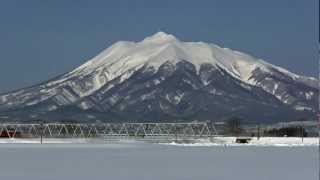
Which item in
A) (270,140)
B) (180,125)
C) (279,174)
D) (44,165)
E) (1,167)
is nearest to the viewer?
(279,174)

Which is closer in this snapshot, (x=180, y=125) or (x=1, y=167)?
(x=1, y=167)

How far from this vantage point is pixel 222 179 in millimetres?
33156

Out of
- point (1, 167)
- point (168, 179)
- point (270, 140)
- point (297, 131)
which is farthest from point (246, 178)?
point (297, 131)

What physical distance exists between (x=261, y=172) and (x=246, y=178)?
4110mm

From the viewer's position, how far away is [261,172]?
123ft

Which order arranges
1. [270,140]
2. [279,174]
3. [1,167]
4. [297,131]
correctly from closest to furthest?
[279,174] < [1,167] < [270,140] < [297,131]

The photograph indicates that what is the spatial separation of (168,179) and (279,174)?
5.85 meters

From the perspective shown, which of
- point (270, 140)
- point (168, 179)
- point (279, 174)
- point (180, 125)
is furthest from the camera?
point (180, 125)

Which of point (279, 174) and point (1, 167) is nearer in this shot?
point (279, 174)

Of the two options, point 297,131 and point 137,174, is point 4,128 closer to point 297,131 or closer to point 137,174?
point 297,131

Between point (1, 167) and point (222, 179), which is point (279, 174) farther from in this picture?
point (1, 167)

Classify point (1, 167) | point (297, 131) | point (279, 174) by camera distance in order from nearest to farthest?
point (279, 174)
point (1, 167)
point (297, 131)

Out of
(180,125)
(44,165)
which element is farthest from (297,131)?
(44,165)

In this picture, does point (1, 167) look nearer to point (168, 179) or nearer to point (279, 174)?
point (168, 179)
